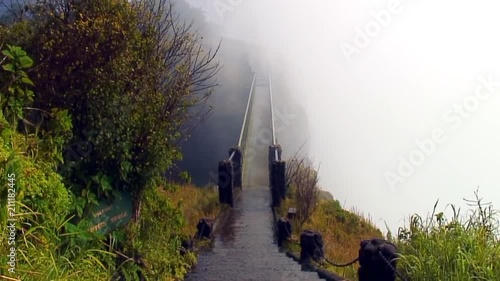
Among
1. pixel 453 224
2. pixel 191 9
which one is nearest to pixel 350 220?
pixel 453 224

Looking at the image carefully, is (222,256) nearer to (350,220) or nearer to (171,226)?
(171,226)

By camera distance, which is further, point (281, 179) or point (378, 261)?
point (281, 179)

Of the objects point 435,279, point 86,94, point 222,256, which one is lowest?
point 222,256

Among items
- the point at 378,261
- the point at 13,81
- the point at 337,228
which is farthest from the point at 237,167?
the point at 13,81

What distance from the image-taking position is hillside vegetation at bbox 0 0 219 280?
4.62 meters

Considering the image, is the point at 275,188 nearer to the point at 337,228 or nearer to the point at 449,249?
the point at 337,228

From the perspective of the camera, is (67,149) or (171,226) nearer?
(67,149)

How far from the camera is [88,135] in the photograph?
6.36 meters

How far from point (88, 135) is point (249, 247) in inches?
215

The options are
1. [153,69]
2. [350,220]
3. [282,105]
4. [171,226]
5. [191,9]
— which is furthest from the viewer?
[191,9]

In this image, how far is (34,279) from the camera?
163 inches

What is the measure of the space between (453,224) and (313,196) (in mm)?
8752

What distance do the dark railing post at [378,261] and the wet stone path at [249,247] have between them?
163 cm

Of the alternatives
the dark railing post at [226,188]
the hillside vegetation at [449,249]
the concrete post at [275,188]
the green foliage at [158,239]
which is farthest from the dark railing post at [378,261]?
the concrete post at [275,188]
